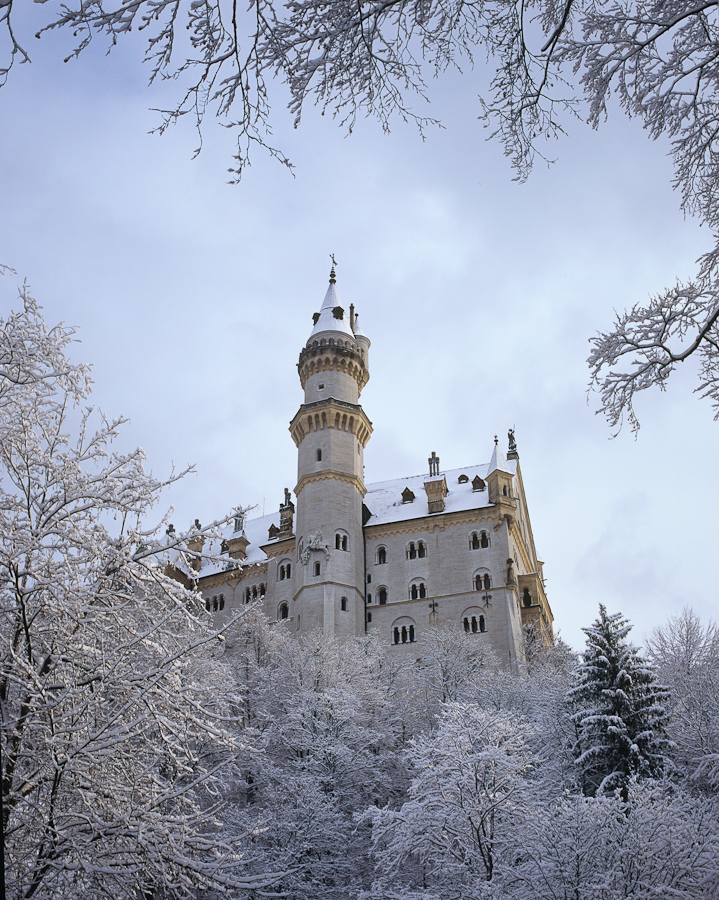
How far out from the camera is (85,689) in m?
8.63

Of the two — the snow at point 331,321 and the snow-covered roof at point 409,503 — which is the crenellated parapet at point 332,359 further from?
the snow-covered roof at point 409,503

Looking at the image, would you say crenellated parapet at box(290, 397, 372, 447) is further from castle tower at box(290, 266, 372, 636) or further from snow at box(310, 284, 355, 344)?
snow at box(310, 284, 355, 344)

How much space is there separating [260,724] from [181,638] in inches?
1028

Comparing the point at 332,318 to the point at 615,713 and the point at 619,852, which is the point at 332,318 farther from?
the point at 619,852

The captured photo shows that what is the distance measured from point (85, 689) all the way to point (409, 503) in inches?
1941

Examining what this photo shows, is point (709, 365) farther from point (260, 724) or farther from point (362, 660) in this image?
point (362, 660)

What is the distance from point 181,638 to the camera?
386 inches

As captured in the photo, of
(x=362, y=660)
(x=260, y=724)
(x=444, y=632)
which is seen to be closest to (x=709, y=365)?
(x=260, y=724)

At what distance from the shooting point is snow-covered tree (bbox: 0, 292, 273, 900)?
809cm

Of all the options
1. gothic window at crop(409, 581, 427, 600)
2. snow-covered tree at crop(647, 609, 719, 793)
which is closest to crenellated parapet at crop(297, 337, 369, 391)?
gothic window at crop(409, 581, 427, 600)

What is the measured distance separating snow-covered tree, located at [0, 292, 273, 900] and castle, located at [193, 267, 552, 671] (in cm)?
3927

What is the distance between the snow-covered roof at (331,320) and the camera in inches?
2397

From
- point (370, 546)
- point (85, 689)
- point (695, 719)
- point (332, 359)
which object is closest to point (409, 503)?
point (370, 546)

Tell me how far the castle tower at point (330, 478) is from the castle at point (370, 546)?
3.2 inches
